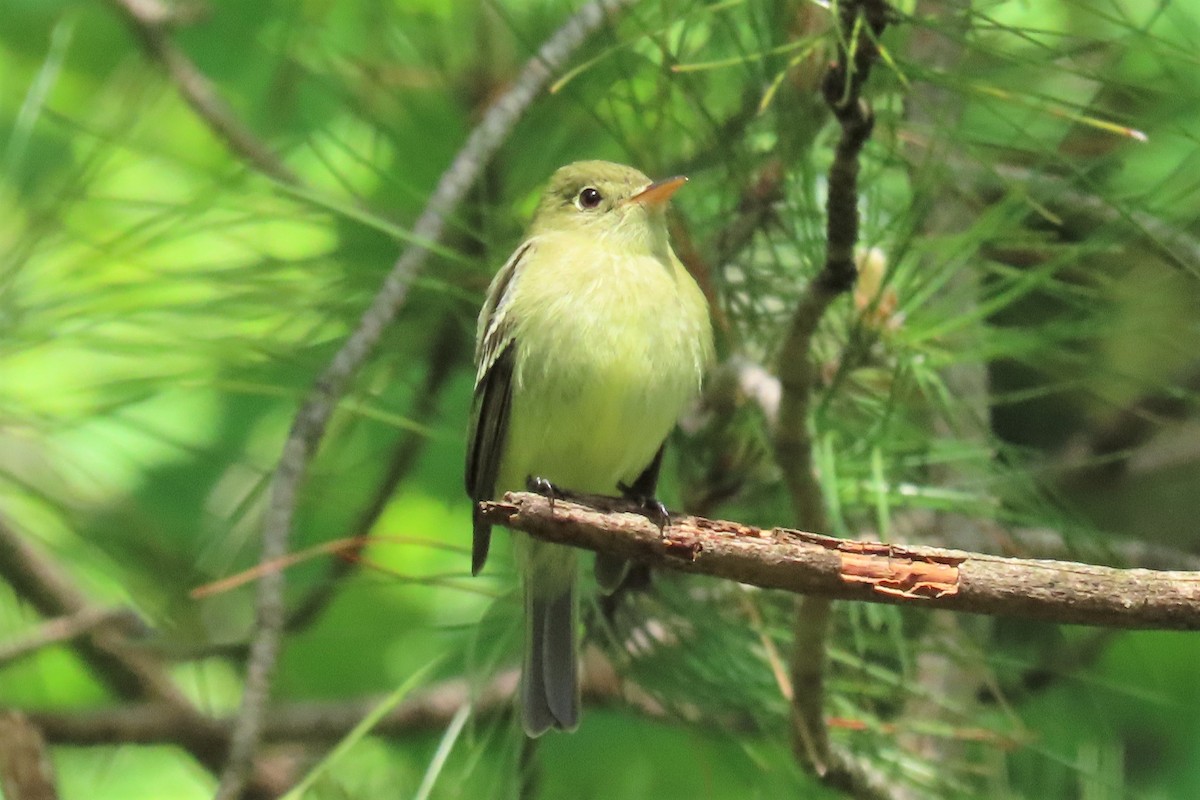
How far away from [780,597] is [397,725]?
0.86 metres

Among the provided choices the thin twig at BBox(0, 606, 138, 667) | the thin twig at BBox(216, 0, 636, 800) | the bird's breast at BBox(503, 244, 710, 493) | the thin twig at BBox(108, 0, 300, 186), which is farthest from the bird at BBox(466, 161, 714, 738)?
the thin twig at BBox(0, 606, 138, 667)

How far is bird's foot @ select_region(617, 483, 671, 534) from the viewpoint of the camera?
161cm

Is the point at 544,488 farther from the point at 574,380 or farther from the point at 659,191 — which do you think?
the point at 659,191

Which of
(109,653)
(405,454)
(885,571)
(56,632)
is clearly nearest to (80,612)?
(109,653)

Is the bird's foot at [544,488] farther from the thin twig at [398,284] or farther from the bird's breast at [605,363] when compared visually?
the thin twig at [398,284]

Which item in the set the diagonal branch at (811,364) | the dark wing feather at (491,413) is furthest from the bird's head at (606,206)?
the diagonal branch at (811,364)

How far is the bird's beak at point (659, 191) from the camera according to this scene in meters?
2.25

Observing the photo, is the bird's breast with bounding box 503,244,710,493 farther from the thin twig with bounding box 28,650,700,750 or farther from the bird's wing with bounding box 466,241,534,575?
the thin twig with bounding box 28,650,700,750

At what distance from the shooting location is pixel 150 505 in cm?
299

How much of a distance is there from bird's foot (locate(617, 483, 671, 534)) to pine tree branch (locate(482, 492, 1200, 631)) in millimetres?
36

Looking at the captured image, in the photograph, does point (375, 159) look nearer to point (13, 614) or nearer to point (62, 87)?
point (62, 87)

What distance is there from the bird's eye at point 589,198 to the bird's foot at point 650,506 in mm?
490

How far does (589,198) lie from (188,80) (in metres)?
0.82

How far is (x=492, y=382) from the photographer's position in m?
2.37
